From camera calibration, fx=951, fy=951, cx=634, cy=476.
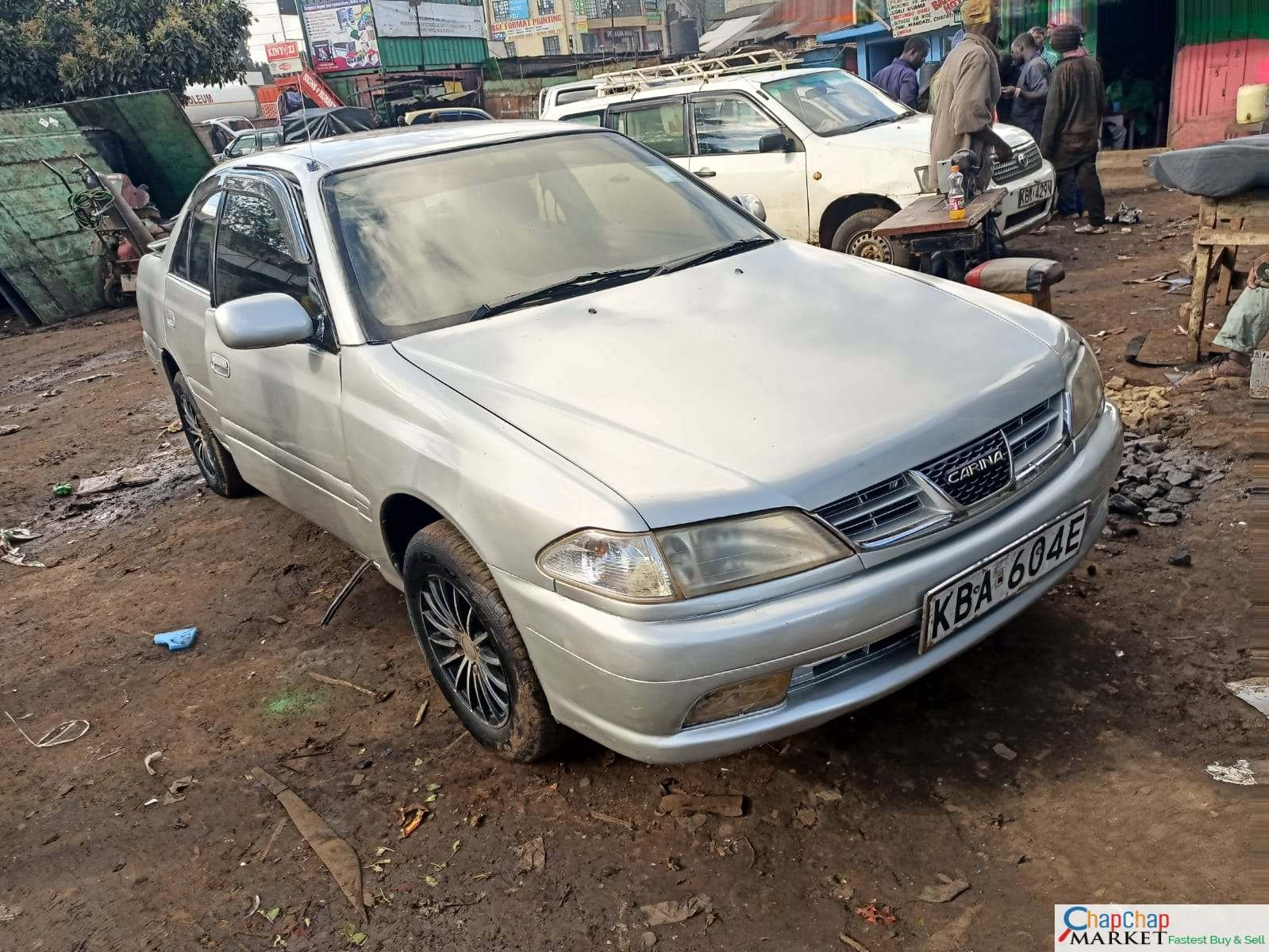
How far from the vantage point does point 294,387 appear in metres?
3.20

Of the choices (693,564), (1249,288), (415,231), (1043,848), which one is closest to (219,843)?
(693,564)

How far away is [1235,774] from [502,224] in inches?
104

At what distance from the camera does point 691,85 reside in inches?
324

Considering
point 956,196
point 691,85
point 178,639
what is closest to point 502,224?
point 178,639

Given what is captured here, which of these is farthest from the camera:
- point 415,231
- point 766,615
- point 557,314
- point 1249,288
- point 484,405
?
point 1249,288

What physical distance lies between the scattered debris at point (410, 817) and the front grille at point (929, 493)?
56.3 inches

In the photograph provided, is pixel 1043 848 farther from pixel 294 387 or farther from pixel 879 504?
pixel 294 387

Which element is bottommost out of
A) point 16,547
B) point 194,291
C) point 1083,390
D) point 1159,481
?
point 16,547

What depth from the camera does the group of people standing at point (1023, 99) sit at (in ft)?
21.6

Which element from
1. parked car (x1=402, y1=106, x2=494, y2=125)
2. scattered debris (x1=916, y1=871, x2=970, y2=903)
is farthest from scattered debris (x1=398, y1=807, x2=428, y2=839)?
parked car (x1=402, y1=106, x2=494, y2=125)

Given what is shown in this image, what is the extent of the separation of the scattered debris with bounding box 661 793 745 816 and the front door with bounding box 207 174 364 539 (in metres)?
1.29

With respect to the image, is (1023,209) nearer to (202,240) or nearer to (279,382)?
(202,240)

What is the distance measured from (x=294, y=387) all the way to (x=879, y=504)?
2.01 meters

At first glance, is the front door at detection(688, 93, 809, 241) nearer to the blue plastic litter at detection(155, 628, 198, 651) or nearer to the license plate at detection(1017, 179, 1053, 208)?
the license plate at detection(1017, 179, 1053, 208)
